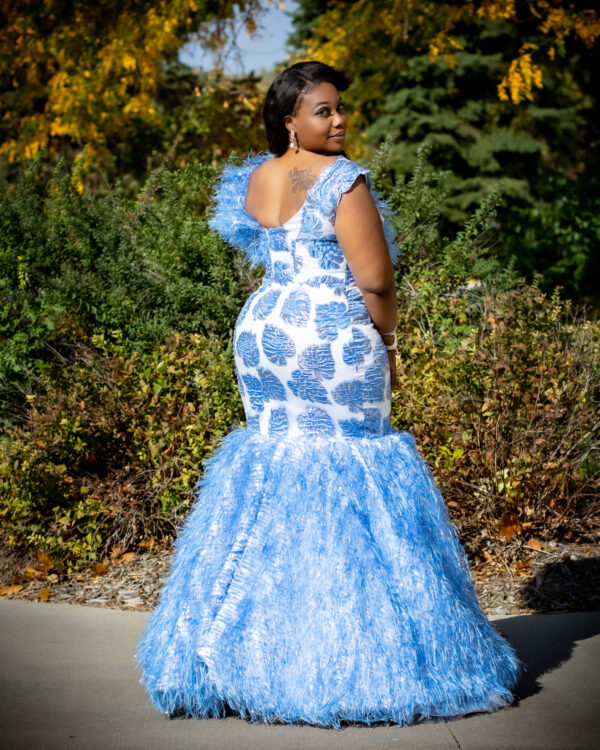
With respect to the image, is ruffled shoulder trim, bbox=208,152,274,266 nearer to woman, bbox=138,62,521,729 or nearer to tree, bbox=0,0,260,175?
woman, bbox=138,62,521,729

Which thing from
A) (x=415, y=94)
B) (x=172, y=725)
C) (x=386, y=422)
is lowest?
(x=172, y=725)

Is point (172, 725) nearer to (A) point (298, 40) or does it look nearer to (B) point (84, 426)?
(B) point (84, 426)

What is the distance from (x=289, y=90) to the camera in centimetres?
277

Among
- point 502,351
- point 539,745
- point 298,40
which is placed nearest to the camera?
point 539,745

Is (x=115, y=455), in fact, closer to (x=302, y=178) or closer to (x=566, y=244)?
(x=302, y=178)

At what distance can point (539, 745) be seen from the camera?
2.55m

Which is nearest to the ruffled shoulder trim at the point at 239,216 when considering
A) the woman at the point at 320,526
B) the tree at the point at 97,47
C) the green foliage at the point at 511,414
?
the woman at the point at 320,526

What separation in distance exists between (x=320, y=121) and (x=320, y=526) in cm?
Result: 123

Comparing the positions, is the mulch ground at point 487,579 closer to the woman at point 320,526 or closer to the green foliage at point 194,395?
the green foliage at point 194,395

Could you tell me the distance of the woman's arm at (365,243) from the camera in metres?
2.63

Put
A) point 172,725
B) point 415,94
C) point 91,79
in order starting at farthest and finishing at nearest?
1. point 415,94
2. point 91,79
3. point 172,725

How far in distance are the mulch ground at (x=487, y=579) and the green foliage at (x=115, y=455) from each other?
4.4 inches

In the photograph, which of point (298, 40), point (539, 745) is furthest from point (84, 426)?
point (298, 40)

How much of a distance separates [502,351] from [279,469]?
1902mm
